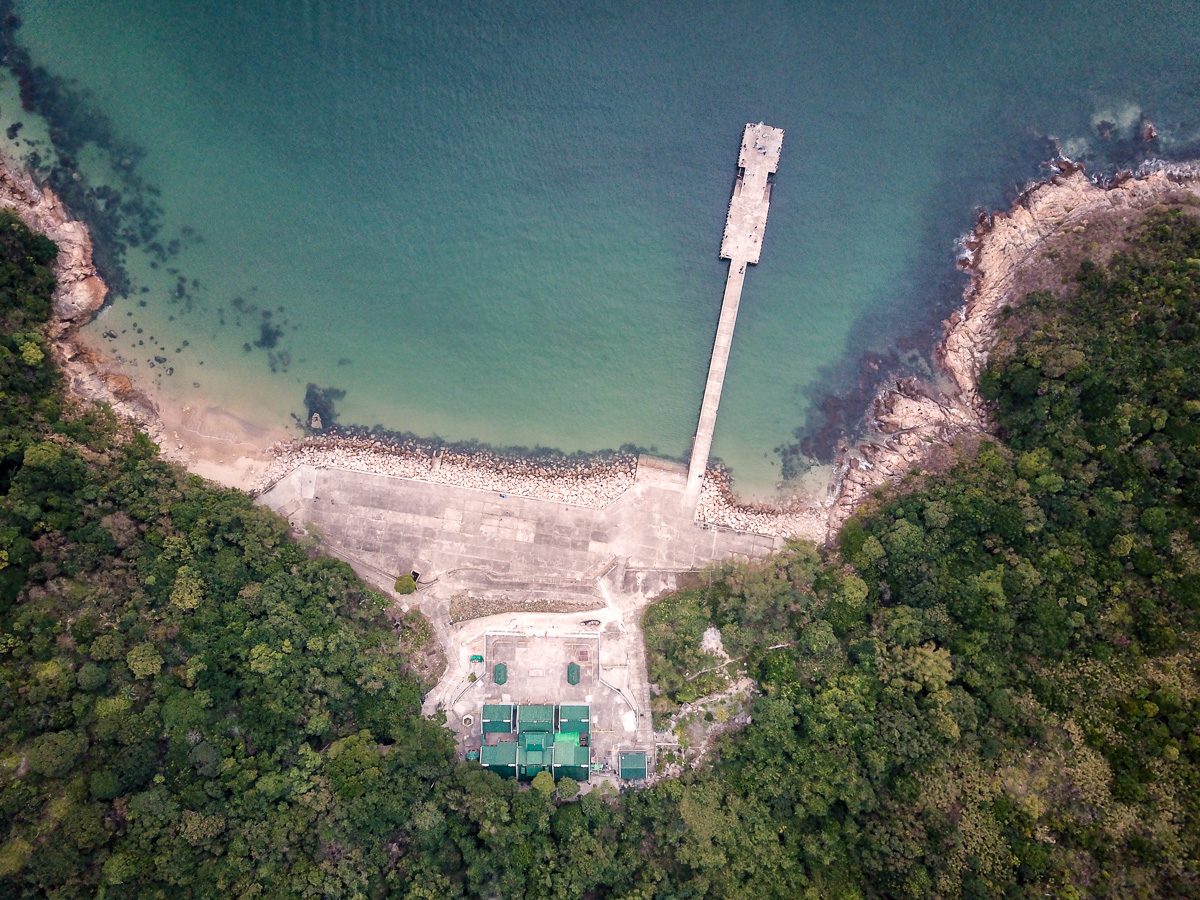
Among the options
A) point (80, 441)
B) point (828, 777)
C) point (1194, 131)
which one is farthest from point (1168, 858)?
point (80, 441)

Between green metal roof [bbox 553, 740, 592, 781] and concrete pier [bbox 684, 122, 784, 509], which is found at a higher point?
concrete pier [bbox 684, 122, 784, 509]

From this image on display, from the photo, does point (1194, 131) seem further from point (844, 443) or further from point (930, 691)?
point (930, 691)

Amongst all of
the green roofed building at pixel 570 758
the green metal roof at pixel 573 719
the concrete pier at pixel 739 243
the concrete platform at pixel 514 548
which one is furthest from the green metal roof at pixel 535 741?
the concrete pier at pixel 739 243

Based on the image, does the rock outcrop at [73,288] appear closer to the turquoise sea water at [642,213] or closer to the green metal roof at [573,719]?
the turquoise sea water at [642,213]

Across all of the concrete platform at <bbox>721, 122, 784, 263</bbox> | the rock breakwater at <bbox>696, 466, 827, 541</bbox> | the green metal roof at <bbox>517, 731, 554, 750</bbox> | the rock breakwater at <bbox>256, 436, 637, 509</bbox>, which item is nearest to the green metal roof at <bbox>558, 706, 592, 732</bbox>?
the green metal roof at <bbox>517, 731, 554, 750</bbox>

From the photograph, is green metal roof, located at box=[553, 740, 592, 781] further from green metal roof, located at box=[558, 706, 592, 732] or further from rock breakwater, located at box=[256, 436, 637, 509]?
rock breakwater, located at box=[256, 436, 637, 509]

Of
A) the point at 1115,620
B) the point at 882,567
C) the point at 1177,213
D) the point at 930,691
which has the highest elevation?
the point at 1177,213
